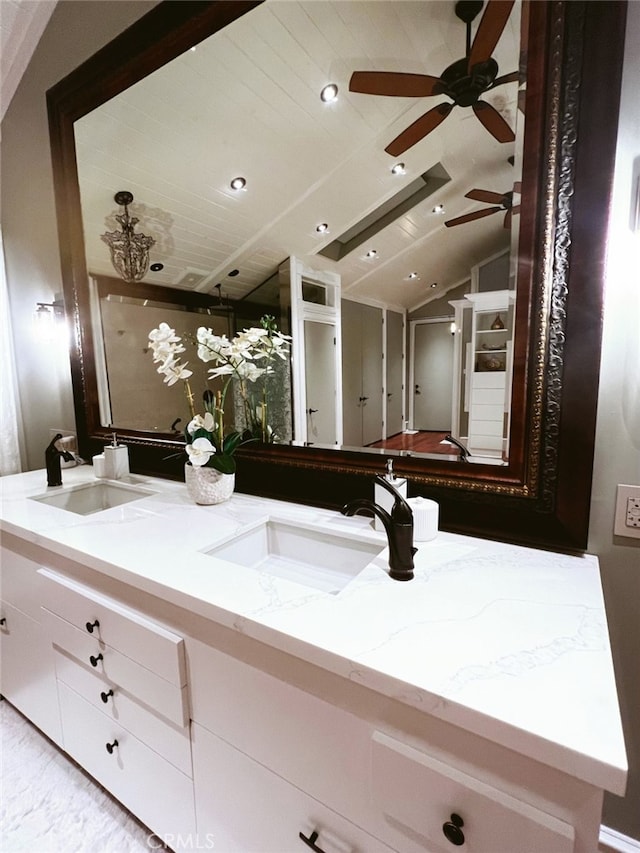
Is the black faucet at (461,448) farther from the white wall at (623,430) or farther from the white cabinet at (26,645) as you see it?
the white cabinet at (26,645)

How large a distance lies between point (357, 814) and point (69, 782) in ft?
4.33

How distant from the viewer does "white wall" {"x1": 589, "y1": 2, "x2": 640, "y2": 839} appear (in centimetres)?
88

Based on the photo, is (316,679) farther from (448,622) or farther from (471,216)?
(471,216)

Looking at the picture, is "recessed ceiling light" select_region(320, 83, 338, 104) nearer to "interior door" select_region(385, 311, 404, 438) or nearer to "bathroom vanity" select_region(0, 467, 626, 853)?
"interior door" select_region(385, 311, 404, 438)

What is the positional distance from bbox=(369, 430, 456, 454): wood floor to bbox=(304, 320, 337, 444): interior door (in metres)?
0.18

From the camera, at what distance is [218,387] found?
5.17ft

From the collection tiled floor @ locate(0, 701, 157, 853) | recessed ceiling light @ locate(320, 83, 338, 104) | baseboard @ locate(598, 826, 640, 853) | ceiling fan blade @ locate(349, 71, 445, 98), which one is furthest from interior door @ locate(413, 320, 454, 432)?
tiled floor @ locate(0, 701, 157, 853)

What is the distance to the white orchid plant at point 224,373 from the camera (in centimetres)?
142

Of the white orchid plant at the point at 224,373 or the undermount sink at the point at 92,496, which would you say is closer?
the white orchid plant at the point at 224,373

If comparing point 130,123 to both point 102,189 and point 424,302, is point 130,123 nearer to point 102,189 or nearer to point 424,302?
point 102,189

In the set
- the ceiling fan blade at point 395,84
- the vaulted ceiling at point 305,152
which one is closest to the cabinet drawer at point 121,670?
the vaulted ceiling at point 305,152

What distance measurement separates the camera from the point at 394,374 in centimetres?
124

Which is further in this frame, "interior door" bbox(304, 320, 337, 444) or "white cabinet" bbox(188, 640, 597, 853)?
"interior door" bbox(304, 320, 337, 444)

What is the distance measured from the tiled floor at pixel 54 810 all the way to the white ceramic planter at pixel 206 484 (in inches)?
40.7
